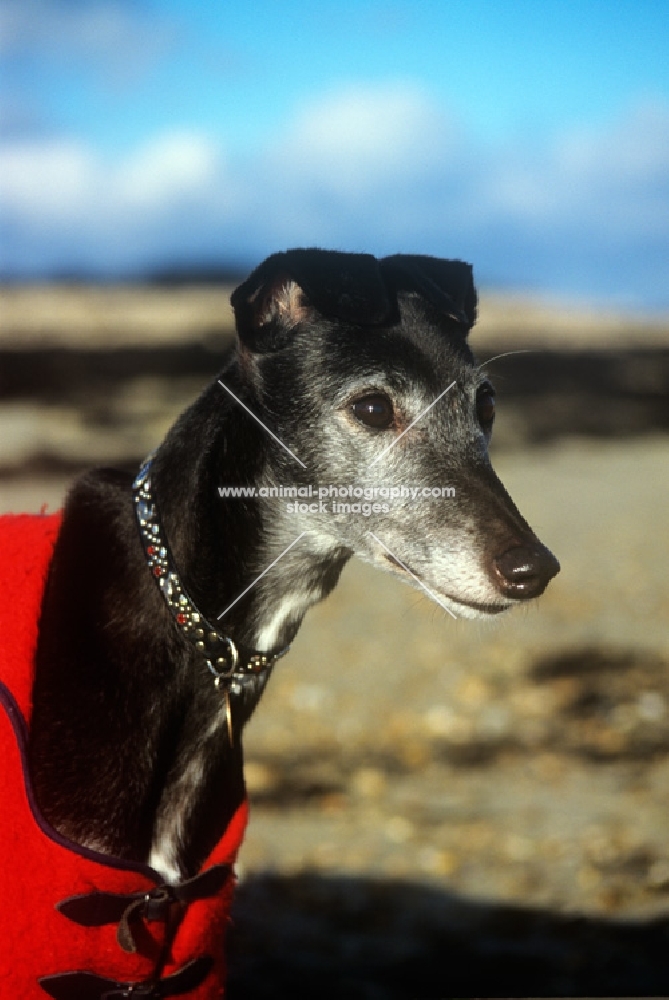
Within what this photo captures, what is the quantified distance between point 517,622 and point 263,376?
108 inches

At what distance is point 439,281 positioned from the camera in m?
1.68

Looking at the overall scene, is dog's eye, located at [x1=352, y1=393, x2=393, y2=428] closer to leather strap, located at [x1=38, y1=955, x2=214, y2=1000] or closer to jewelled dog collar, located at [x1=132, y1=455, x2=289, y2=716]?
jewelled dog collar, located at [x1=132, y1=455, x2=289, y2=716]

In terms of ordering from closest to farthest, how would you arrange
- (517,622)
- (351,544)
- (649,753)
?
(351,544) < (649,753) < (517,622)

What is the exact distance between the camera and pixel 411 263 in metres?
1.68

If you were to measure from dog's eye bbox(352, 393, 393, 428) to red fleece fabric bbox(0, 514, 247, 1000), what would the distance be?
1.61 feet

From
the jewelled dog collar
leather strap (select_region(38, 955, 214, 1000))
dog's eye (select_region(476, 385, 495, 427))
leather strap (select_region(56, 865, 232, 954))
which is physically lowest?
leather strap (select_region(38, 955, 214, 1000))

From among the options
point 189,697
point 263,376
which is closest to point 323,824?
point 189,697

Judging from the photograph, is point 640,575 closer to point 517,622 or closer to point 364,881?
point 517,622

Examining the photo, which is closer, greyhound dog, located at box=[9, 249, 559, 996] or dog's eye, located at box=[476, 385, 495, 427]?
greyhound dog, located at box=[9, 249, 559, 996]

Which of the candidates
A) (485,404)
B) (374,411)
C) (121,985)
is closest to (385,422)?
(374,411)

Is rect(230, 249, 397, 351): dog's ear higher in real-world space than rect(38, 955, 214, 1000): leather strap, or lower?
higher

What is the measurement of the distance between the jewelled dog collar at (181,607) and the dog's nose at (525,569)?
38cm

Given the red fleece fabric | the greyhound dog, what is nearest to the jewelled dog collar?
the greyhound dog

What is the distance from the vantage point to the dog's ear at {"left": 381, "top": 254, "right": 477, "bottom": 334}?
162cm
